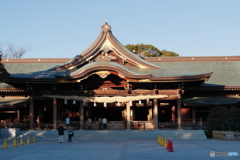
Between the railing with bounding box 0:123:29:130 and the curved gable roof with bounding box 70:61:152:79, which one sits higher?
the curved gable roof with bounding box 70:61:152:79

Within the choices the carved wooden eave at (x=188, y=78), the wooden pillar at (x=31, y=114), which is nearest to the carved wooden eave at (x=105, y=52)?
the carved wooden eave at (x=188, y=78)

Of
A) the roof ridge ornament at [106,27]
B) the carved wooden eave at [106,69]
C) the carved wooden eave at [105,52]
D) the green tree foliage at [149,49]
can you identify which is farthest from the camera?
the green tree foliage at [149,49]

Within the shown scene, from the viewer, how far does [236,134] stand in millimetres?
26391

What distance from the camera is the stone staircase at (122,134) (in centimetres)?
2914

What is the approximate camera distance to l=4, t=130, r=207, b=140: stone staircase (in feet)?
95.6

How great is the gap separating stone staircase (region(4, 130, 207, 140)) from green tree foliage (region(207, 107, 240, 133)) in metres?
1.27

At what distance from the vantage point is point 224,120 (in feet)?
92.7

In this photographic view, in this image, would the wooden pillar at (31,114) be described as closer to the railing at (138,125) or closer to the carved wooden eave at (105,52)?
the carved wooden eave at (105,52)

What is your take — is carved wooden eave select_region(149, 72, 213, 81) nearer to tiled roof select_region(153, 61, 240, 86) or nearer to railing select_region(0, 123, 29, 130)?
tiled roof select_region(153, 61, 240, 86)

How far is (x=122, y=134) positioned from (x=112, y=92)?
4.38 meters

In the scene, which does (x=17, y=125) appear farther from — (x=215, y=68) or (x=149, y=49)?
(x=149, y=49)

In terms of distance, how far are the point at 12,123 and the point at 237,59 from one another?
86.8ft

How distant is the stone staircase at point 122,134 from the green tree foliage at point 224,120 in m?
1.27

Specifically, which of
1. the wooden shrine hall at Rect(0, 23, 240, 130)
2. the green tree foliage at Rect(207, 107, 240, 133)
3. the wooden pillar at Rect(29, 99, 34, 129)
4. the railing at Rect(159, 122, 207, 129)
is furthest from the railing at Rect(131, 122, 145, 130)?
the wooden pillar at Rect(29, 99, 34, 129)
